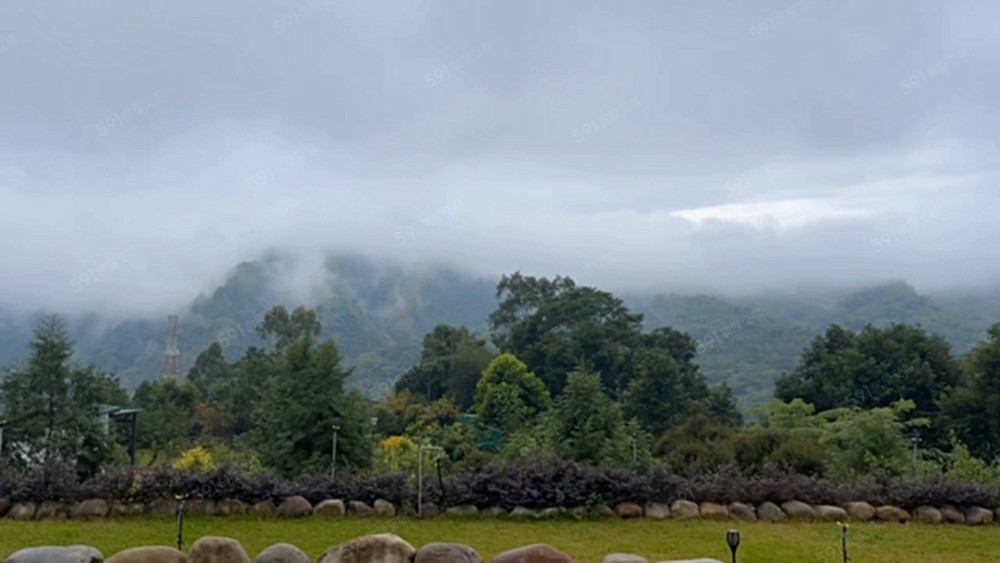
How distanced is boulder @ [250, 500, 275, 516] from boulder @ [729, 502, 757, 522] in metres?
4.64

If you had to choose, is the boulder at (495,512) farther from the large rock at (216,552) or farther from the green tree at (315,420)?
the large rock at (216,552)

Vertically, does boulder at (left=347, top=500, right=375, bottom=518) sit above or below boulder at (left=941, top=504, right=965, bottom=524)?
above

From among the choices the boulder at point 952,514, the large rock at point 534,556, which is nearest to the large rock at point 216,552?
the large rock at point 534,556

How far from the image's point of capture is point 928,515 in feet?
27.8

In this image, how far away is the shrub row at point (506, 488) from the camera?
823 centimetres

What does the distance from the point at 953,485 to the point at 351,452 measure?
22.2ft

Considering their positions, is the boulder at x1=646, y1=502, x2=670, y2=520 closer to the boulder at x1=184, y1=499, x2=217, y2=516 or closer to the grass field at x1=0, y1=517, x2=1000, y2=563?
the grass field at x1=0, y1=517, x2=1000, y2=563

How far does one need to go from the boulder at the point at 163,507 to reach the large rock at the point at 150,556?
268cm

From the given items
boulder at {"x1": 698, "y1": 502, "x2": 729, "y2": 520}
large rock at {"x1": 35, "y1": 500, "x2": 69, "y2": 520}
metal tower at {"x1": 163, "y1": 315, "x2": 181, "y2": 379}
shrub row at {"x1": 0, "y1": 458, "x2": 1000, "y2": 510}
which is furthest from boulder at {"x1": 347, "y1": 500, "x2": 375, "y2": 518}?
metal tower at {"x1": 163, "y1": 315, "x2": 181, "y2": 379}

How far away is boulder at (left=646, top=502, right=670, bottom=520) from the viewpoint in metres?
8.36

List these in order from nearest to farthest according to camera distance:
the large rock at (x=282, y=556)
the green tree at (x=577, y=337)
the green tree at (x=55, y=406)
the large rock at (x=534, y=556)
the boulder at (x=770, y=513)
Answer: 1. the large rock at (x=534, y=556)
2. the large rock at (x=282, y=556)
3. the boulder at (x=770, y=513)
4. the green tree at (x=55, y=406)
5. the green tree at (x=577, y=337)

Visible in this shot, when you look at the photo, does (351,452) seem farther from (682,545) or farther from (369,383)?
(369,383)

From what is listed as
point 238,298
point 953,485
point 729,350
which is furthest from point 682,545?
point 238,298

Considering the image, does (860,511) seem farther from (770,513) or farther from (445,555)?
(445,555)
